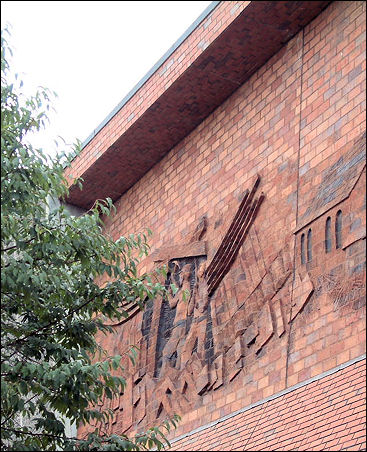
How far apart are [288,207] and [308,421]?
215cm

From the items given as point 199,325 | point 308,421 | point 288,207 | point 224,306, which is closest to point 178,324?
point 199,325

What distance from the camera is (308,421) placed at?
293 inches

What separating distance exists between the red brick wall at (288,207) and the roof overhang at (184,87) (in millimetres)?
163

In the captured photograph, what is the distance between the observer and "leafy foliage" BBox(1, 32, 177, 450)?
6973mm

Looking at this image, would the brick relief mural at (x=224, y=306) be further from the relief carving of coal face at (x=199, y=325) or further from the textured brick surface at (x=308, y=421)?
the textured brick surface at (x=308, y=421)

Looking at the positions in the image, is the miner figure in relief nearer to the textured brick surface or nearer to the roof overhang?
the textured brick surface

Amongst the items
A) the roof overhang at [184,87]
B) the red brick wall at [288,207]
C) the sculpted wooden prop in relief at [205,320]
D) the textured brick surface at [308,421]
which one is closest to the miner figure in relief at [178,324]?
the sculpted wooden prop in relief at [205,320]

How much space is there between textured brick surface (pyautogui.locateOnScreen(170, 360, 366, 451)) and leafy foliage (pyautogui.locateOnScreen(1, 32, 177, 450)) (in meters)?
0.99

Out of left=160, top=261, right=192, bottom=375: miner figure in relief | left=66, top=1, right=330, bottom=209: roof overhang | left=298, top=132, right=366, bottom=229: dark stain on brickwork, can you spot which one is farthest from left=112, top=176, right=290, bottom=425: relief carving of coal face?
left=66, top=1, right=330, bottom=209: roof overhang

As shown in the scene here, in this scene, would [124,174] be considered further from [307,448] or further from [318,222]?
[307,448]

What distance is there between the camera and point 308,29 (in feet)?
30.6

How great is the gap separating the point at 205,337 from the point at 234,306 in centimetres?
53

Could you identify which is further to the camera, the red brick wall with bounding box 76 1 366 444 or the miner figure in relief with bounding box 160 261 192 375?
the miner figure in relief with bounding box 160 261 192 375

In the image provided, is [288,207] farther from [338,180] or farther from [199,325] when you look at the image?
[199,325]
